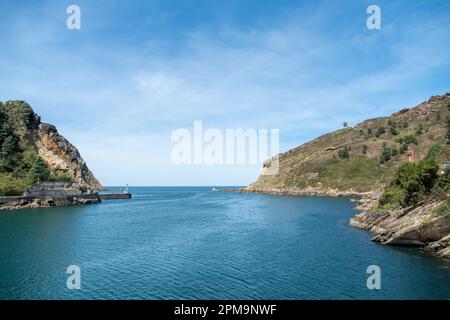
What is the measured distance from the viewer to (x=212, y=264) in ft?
153

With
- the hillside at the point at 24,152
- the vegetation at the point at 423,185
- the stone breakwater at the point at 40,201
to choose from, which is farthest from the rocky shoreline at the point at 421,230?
the hillside at the point at 24,152

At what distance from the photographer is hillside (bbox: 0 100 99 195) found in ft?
482

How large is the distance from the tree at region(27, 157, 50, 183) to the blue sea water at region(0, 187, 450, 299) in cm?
8114

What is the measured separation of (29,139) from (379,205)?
171 m

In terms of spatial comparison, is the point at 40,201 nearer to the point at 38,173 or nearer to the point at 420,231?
the point at 38,173

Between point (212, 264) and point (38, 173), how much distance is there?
131115 millimetres

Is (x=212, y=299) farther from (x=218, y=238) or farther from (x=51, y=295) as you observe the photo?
(x=218, y=238)

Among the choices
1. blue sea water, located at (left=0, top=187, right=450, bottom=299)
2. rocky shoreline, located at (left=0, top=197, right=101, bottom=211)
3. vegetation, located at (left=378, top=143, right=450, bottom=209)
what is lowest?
blue sea water, located at (left=0, top=187, right=450, bottom=299)

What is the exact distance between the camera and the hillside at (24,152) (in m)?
147

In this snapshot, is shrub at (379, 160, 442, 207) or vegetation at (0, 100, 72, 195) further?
vegetation at (0, 100, 72, 195)

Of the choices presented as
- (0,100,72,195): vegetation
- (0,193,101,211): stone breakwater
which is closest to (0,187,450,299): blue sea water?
(0,193,101,211): stone breakwater

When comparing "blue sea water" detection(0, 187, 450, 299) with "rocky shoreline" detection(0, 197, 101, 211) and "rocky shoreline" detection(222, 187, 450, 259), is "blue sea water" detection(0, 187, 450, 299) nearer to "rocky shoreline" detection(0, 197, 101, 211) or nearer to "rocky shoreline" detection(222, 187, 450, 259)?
"rocky shoreline" detection(222, 187, 450, 259)

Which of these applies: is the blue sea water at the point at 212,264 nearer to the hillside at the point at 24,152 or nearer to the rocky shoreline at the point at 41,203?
the rocky shoreline at the point at 41,203
